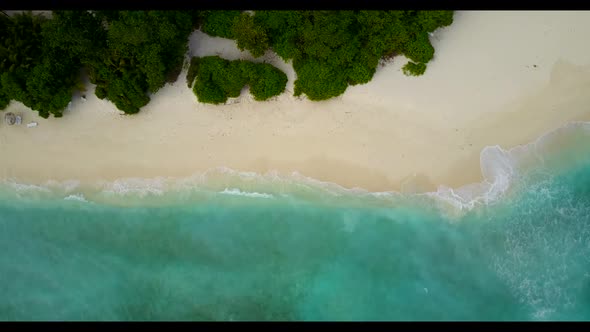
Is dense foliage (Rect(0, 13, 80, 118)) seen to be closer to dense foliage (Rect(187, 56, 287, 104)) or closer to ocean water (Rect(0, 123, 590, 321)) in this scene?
ocean water (Rect(0, 123, 590, 321))

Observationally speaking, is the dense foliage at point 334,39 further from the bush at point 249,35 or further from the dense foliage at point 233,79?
the dense foliage at point 233,79

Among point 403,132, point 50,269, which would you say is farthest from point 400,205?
point 50,269

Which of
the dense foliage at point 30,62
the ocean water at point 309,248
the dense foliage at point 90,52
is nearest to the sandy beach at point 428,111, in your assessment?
the ocean water at point 309,248

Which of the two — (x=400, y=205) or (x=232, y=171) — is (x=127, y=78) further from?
(x=400, y=205)

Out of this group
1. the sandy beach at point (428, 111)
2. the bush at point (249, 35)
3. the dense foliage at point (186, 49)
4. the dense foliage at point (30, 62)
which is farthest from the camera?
the sandy beach at point (428, 111)

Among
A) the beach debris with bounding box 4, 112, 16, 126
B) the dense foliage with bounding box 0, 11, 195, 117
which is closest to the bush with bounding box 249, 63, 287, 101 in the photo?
the dense foliage with bounding box 0, 11, 195, 117
